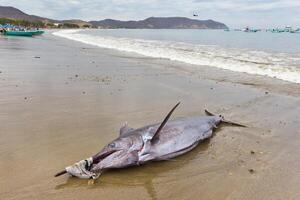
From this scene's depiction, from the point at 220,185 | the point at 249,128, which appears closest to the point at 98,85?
the point at 249,128

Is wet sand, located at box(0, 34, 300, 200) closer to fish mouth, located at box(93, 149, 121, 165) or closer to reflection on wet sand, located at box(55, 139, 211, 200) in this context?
reflection on wet sand, located at box(55, 139, 211, 200)

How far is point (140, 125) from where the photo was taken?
22.1 feet

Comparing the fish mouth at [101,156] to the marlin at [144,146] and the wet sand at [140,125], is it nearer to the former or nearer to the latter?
the marlin at [144,146]

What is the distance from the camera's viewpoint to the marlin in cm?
453

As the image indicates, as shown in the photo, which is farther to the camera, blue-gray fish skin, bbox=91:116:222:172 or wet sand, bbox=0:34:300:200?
blue-gray fish skin, bbox=91:116:222:172

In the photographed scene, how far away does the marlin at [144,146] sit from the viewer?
4531mm

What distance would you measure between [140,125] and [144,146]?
70.1 inches

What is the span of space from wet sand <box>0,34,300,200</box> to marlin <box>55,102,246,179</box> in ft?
0.40

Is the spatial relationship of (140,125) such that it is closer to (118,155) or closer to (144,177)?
(118,155)

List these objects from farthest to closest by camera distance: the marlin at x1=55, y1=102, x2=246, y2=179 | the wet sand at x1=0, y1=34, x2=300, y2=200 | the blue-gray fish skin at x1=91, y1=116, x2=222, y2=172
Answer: the blue-gray fish skin at x1=91, y1=116, x2=222, y2=172
the marlin at x1=55, y1=102, x2=246, y2=179
the wet sand at x1=0, y1=34, x2=300, y2=200

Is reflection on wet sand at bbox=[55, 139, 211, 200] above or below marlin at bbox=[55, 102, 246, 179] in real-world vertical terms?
below

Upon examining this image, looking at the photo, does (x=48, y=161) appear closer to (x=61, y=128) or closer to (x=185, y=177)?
(x=61, y=128)

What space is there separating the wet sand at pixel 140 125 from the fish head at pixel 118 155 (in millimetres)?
112

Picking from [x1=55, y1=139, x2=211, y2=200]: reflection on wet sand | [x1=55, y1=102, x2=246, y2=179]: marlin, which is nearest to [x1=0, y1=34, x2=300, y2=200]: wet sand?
[x1=55, y1=139, x2=211, y2=200]: reflection on wet sand
